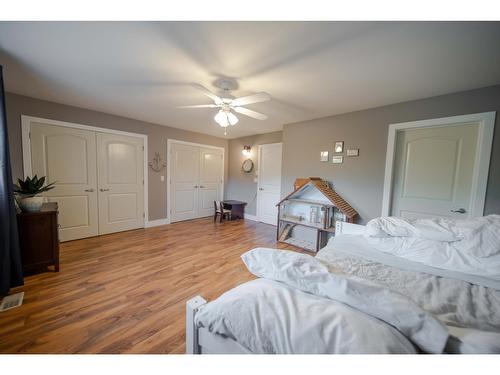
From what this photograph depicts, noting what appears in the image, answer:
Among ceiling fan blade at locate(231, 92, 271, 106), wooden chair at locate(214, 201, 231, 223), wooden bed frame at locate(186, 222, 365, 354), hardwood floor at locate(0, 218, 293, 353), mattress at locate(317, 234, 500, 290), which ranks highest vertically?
ceiling fan blade at locate(231, 92, 271, 106)

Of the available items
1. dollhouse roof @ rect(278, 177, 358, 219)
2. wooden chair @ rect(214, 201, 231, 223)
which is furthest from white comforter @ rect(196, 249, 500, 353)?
wooden chair @ rect(214, 201, 231, 223)

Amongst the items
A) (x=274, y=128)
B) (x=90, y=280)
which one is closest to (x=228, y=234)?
(x=90, y=280)

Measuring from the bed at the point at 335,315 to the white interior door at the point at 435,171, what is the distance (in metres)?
1.54

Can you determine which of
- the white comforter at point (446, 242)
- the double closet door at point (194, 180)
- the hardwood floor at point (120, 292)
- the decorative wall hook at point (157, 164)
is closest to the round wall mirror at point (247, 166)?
the double closet door at point (194, 180)

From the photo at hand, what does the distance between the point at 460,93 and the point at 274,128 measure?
2777mm

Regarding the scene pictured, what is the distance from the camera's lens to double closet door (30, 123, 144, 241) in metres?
3.00

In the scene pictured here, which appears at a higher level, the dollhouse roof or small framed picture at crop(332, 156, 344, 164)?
small framed picture at crop(332, 156, 344, 164)

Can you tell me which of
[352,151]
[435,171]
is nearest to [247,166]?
[352,151]

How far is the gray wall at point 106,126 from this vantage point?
8.95ft

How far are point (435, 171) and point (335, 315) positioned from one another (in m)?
2.81

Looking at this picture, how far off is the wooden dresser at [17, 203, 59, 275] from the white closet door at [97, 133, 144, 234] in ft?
4.36

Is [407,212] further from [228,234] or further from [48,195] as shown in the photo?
[48,195]

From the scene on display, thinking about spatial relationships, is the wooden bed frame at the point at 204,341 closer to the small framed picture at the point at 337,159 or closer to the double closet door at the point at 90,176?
the small framed picture at the point at 337,159

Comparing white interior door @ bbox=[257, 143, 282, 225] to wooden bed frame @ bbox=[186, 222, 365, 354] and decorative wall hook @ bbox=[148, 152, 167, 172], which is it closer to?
decorative wall hook @ bbox=[148, 152, 167, 172]
